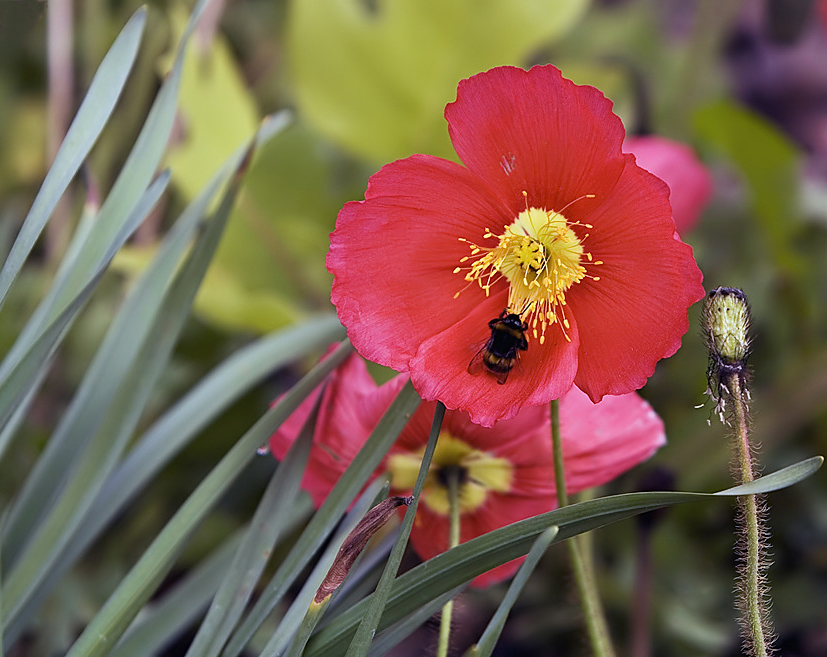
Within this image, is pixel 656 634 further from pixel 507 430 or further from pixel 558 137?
pixel 558 137

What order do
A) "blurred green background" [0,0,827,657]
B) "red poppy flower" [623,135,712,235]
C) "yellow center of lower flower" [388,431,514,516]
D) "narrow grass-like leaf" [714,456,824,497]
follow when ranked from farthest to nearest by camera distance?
"blurred green background" [0,0,827,657]
"red poppy flower" [623,135,712,235]
"yellow center of lower flower" [388,431,514,516]
"narrow grass-like leaf" [714,456,824,497]

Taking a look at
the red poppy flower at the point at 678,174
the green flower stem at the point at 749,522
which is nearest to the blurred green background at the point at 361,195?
the red poppy flower at the point at 678,174

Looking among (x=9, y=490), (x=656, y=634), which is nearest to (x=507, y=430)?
(x=656, y=634)

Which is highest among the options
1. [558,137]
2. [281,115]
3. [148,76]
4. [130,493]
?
[148,76]

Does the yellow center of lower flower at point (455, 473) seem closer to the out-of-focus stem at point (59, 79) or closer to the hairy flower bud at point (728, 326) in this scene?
the hairy flower bud at point (728, 326)

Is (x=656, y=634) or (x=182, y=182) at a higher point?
(x=182, y=182)

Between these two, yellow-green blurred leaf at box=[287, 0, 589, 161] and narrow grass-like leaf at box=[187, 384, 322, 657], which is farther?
yellow-green blurred leaf at box=[287, 0, 589, 161]

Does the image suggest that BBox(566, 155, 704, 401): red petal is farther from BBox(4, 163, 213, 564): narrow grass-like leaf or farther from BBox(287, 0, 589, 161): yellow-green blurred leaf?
BBox(287, 0, 589, 161): yellow-green blurred leaf

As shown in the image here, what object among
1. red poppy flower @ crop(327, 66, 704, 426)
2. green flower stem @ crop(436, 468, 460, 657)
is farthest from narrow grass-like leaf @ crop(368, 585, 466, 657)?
red poppy flower @ crop(327, 66, 704, 426)
